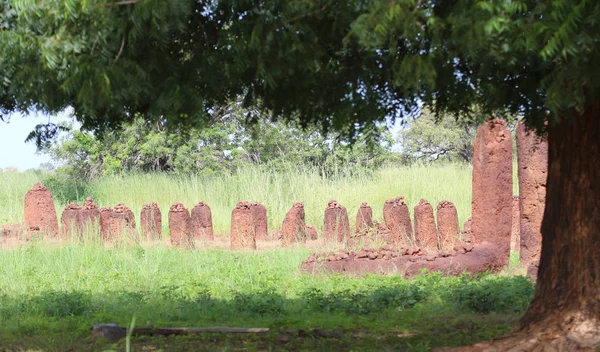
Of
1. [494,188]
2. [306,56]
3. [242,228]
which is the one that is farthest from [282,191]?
[306,56]

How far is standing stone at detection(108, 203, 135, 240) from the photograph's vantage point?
15188 millimetres

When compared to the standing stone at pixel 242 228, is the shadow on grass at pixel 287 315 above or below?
below

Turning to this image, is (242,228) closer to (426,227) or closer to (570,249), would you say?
(426,227)

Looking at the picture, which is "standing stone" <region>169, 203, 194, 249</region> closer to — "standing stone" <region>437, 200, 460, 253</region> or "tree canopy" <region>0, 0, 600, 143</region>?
"standing stone" <region>437, 200, 460, 253</region>

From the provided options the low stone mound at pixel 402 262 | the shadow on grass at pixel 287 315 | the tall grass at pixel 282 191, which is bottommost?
the shadow on grass at pixel 287 315

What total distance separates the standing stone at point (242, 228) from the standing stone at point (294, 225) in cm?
73

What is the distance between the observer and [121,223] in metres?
15.3

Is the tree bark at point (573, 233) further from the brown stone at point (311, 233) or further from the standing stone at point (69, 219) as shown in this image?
the standing stone at point (69, 219)

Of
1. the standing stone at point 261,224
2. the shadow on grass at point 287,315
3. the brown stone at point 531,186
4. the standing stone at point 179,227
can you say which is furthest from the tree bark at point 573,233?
the standing stone at point 261,224

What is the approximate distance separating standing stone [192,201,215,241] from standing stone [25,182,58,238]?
2689 mm

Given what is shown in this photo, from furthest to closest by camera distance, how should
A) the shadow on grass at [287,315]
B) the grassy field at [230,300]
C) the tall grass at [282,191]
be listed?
the tall grass at [282,191], the grassy field at [230,300], the shadow on grass at [287,315]

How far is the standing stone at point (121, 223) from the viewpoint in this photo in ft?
49.8

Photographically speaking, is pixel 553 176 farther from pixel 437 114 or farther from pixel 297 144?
pixel 297 144

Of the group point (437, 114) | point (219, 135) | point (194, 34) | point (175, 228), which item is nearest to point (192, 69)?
point (194, 34)
